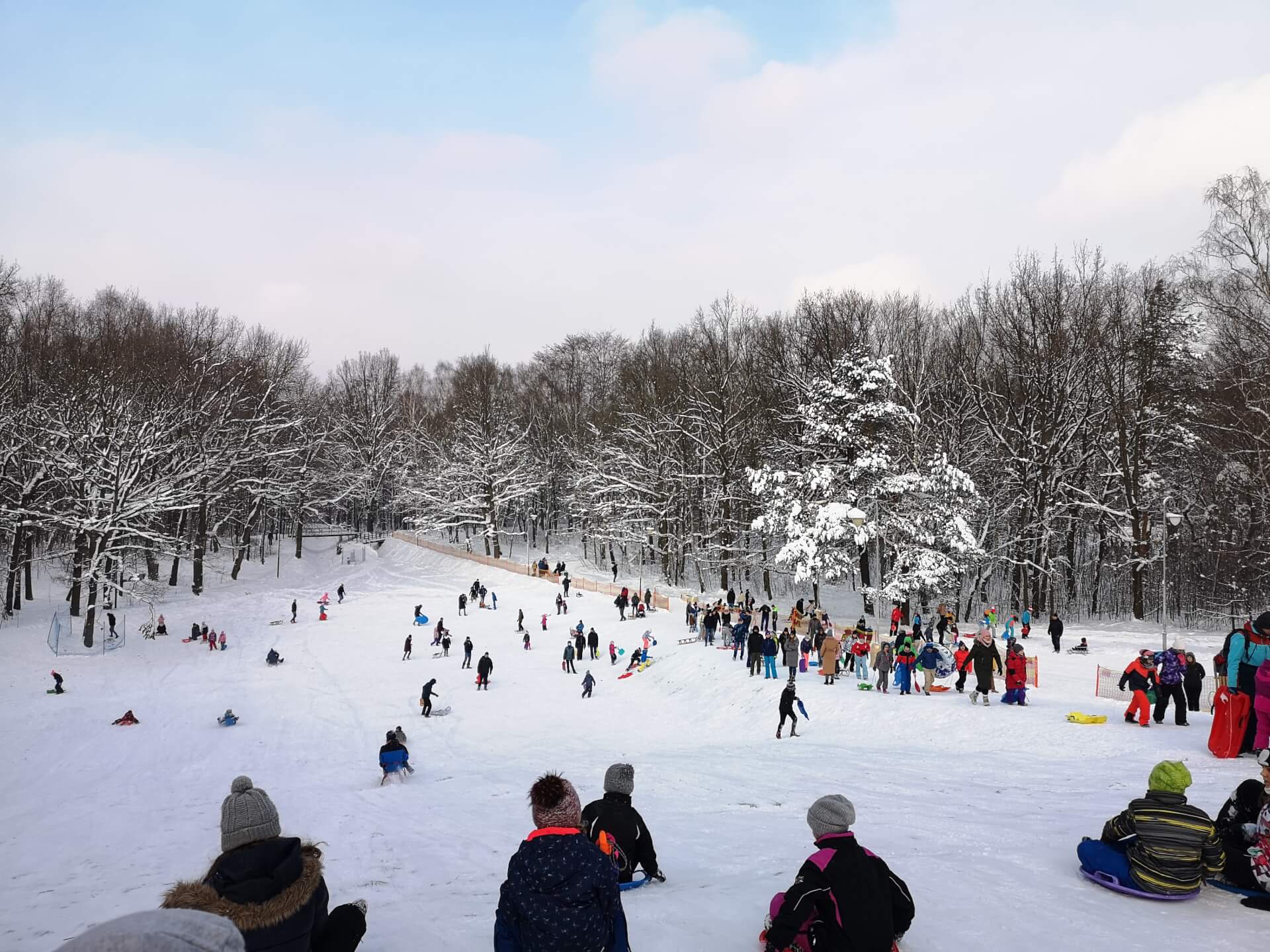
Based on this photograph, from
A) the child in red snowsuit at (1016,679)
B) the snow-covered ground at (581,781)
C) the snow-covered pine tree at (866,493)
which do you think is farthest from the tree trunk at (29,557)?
the child in red snowsuit at (1016,679)

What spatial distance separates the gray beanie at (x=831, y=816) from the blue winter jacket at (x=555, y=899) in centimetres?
131

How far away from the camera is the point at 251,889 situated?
366cm

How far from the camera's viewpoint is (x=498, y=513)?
200ft

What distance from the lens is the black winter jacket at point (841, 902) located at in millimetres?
4336

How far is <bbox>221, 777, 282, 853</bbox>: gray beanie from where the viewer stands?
3.80 m

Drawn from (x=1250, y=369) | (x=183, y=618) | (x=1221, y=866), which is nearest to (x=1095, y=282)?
(x=1250, y=369)

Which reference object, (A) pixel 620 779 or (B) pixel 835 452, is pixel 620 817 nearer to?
(A) pixel 620 779

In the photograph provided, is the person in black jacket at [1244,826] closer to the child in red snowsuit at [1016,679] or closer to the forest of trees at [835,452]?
the child in red snowsuit at [1016,679]

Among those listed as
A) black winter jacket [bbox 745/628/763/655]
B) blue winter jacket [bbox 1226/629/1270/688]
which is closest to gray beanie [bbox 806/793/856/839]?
blue winter jacket [bbox 1226/629/1270/688]

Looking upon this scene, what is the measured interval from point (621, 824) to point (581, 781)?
796 cm

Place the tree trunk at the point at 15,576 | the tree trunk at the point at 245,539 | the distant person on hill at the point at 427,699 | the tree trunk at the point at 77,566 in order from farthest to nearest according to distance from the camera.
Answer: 1. the tree trunk at the point at 245,539
2. the tree trunk at the point at 15,576
3. the tree trunk at the point at 77,566
4. the distant person on hill at the point at 427,699

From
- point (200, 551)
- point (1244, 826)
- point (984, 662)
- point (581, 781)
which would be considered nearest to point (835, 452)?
point (984, 662)

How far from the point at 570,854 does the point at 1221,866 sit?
5.56 meters

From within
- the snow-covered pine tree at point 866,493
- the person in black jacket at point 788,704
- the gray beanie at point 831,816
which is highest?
the snow-covered pine tree at point 866,493
